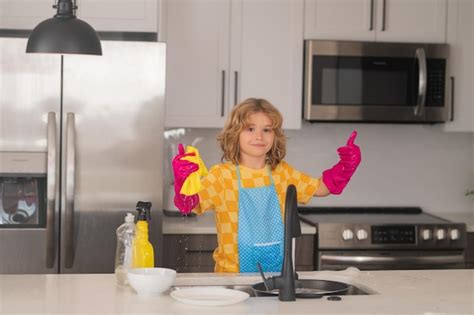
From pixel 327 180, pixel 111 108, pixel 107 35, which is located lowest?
pixel 327 180

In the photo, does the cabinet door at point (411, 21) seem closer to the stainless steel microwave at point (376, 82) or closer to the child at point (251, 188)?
the stainless steel microwave at point (376, 82)

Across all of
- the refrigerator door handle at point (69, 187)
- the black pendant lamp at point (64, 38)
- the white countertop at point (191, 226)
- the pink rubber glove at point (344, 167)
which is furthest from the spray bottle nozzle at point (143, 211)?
the white countertop at point (191, 226)

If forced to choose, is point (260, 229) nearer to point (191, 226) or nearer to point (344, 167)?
point (344, 167)

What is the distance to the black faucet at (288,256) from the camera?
2.32 metres

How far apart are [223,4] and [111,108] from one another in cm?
89

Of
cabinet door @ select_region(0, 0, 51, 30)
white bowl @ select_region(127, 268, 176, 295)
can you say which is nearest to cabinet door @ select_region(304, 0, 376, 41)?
cabinet door @ select_region(0, 0, 51, 30)

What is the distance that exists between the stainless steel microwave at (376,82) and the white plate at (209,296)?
6.82 ft

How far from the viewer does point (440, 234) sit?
4164mm

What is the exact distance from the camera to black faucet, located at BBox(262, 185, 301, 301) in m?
2.32

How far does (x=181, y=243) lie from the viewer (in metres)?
4.02

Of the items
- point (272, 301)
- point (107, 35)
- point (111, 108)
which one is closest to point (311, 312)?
point (272, 301)

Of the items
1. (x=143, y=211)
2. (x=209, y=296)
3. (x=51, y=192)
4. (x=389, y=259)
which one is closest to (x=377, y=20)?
(x=389, y=259)

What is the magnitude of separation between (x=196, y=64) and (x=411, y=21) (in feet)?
3.78

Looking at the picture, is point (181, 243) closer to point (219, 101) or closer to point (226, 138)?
point (219, 101)
